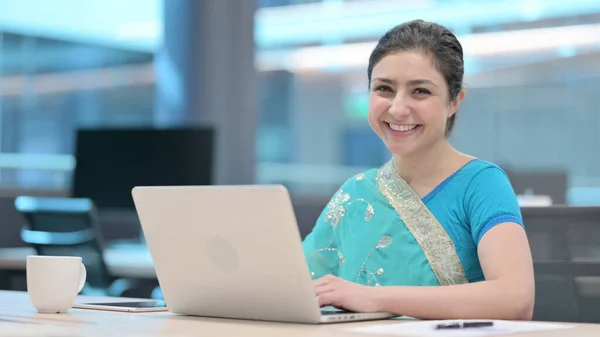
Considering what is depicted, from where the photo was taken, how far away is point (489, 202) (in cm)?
169

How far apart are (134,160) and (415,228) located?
9.04ft

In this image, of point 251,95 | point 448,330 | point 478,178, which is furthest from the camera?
point 251,95

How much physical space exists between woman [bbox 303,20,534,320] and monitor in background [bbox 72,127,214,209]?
2317 millimetres

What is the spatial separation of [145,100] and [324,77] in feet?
5.72

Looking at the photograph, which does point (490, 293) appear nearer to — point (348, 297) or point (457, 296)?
point (457, 296)

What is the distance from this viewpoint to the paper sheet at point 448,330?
1.25 metres

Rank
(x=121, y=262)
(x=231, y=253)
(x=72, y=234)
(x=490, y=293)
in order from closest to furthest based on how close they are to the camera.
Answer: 1. (x=231, y=253)
2. (x=490, y=293)
3. (x=121, y=262)
4. (x=72, y=234)

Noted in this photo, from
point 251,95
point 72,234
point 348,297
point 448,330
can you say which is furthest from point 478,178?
point 251,95

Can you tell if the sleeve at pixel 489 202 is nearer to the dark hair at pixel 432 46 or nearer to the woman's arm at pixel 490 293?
the woman's arm at pixel 490 293

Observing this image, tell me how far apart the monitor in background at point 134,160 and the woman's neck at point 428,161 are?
238 cm

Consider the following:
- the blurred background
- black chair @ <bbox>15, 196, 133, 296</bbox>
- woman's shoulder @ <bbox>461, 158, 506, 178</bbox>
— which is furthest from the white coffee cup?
black chair @ <bbox>15, 196, 133, 296</bbox>

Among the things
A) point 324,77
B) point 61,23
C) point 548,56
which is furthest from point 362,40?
point 61,23

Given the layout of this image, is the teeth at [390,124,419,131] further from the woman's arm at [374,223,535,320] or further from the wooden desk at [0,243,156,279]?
the wooden desk at [0,243,156,279]

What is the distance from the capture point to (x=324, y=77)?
892 cm
